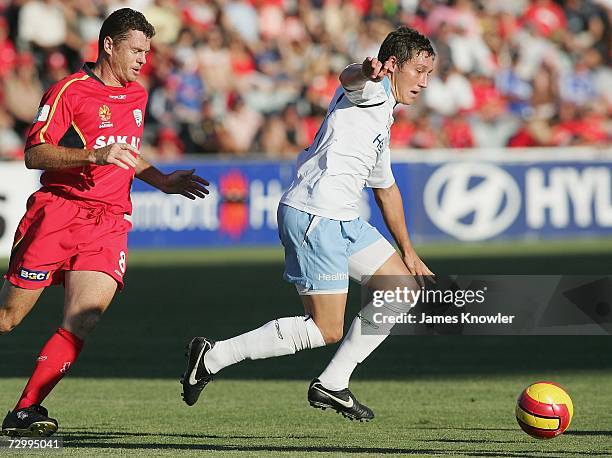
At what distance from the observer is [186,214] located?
21.8 metres

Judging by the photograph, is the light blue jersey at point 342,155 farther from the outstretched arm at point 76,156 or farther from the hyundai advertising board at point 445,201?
the hyundai advertising board at point 445,201

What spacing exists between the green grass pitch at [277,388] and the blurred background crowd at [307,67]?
6843 millimetres

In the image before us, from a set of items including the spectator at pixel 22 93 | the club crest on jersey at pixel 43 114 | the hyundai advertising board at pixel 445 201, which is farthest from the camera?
the spectator at pixel 22 93

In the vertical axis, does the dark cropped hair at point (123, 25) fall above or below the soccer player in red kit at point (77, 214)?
above

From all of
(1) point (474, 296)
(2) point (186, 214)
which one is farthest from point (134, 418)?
(2) point (186, 214)

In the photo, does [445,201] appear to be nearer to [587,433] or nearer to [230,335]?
[230,335]

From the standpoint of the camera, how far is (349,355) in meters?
7.70

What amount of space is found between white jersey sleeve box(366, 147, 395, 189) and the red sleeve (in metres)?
1.77

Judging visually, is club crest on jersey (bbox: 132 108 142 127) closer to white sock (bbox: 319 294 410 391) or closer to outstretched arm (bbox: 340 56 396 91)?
outstretched arm (bbox: 340 56 396 91)

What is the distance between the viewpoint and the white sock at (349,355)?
7629mm

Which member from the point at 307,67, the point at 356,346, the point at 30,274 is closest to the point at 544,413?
the point at 356,346

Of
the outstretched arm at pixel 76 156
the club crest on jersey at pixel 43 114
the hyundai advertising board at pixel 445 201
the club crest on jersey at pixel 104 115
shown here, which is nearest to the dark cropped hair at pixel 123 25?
the club crest on jersey at pixel 104 115
